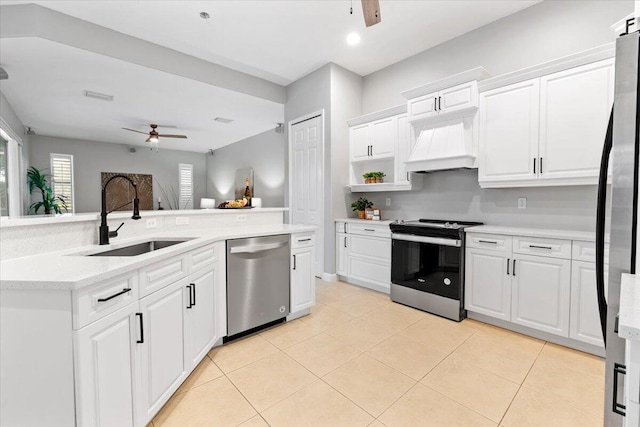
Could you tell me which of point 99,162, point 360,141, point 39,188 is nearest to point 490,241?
point 360,141

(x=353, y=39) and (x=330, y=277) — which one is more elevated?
(x=353, y=39)

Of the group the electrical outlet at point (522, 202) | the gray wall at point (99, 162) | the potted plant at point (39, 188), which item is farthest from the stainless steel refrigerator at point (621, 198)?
the gray wall at point (99, 162)

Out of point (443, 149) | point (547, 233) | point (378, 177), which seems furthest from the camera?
point (378, 177)

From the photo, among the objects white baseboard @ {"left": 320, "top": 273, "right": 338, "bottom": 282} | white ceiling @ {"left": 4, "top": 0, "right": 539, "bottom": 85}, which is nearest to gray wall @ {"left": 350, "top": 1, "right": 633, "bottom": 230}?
white ceiling @ {"left": 4, "top": 0, "right": 539, "bottom": 85}

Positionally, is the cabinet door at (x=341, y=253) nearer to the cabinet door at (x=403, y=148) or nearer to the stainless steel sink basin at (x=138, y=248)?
the cabinet door at (x=403, y=148)

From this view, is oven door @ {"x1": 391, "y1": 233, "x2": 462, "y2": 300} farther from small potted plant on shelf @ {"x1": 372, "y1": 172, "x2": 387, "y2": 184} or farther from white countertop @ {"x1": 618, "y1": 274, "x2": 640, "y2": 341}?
white countertop @ {"x1": 618, "y1": 274, "x2": 640, "y2": 341}

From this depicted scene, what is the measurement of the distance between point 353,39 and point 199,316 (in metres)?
3.55

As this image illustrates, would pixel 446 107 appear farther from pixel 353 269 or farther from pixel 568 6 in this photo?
pixel 353 269

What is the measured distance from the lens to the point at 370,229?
388 centimetres

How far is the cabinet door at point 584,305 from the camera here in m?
2.20

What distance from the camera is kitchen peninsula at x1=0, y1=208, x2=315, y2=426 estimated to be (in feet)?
3.67

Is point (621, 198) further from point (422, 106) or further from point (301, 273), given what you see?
point (422, 106)

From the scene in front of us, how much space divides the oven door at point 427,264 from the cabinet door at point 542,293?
1.62ft

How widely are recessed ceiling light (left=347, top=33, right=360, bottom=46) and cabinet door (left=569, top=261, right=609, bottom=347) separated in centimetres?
327
